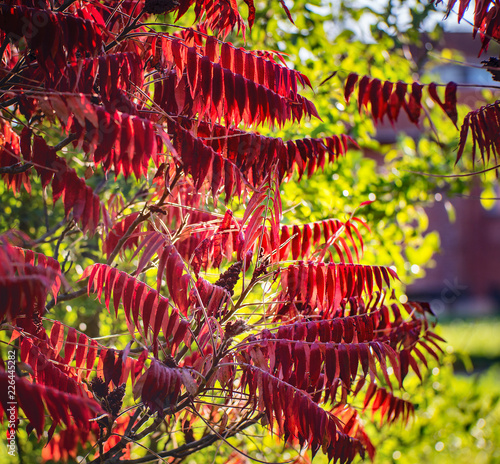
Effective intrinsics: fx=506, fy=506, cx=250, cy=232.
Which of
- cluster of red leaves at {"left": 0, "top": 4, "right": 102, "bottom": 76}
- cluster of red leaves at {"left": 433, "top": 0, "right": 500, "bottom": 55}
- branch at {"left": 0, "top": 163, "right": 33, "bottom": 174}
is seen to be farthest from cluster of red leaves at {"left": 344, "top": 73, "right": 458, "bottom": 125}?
branch at {"left": 0, "top": 163, "right": 33, "bottom": 174}

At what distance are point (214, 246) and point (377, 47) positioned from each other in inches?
131

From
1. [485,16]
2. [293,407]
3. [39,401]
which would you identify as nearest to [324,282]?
[293,407]

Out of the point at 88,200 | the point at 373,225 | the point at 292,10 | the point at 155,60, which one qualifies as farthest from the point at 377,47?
the point at 88,200

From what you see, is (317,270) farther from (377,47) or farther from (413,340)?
(377,47)

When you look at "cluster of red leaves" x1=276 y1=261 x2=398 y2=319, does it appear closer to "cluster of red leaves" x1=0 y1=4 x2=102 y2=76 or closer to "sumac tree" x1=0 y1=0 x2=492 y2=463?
"sumac tree" x1=0 y1=0 x2=492 y2=463

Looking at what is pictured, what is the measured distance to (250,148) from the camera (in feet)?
6.34

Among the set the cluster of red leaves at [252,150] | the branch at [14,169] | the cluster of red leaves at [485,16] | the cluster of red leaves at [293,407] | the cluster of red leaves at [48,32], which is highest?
the cluster of red leaves at [485,16]

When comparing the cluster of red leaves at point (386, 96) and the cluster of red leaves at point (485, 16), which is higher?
the cluster of red leaves at point (485, 16)

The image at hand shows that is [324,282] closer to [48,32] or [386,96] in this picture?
[386,96]

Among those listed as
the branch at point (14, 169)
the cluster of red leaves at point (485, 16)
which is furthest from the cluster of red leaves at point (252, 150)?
the cluster of red leaves at point (485, 16)

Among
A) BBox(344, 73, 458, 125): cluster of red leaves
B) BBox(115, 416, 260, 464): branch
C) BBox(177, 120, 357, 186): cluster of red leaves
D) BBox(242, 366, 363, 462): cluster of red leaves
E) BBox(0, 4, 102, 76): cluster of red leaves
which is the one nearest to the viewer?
BBox(0, 4, 102, 76): cluster of red leaves

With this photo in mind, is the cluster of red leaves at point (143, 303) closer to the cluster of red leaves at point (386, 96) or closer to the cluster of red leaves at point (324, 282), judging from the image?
the cluster of red leaves at point (324, 282)

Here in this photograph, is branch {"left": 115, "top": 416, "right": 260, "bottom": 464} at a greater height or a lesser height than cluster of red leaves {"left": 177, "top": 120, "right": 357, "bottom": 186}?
lesser

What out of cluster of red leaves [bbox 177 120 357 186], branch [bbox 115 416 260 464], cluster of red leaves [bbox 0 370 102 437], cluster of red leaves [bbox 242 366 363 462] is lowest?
branch [bbox 115 416 260 464]
